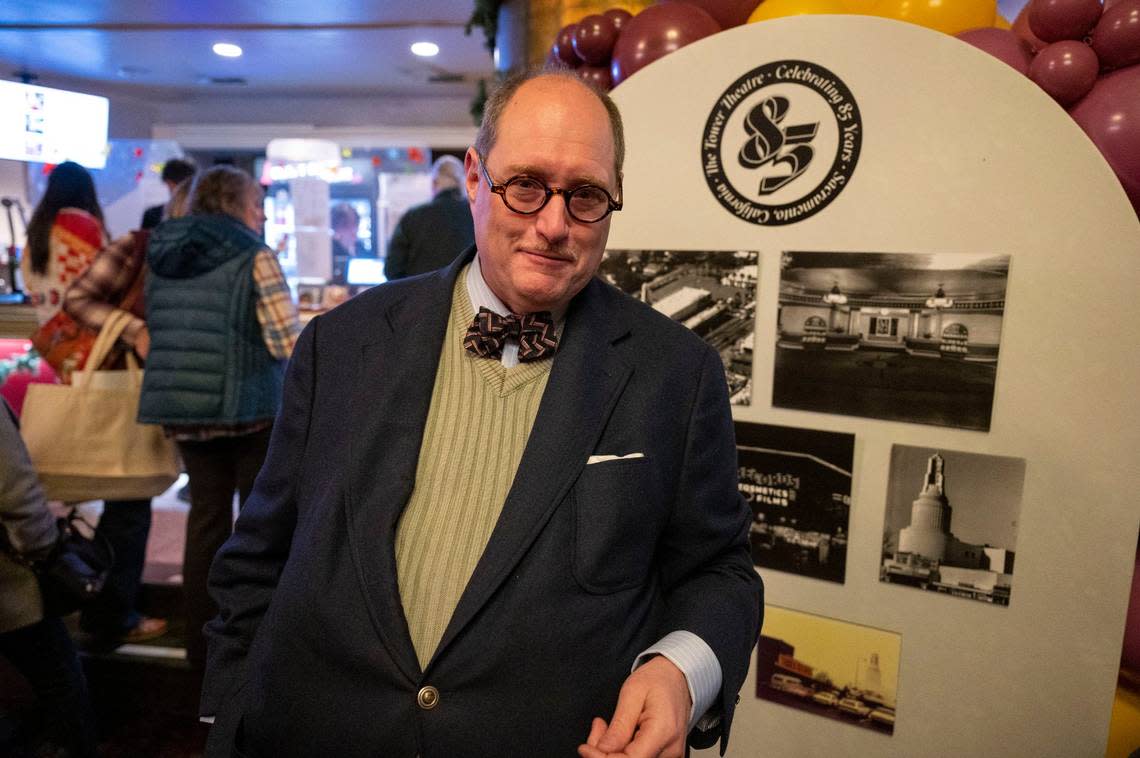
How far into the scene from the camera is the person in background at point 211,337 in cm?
248

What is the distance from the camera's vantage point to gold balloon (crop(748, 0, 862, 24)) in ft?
5.49

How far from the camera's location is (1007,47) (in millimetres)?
1468

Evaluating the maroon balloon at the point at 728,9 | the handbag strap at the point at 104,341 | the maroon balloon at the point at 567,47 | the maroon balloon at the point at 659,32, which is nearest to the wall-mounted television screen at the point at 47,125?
the handbag strap at the point at 104,341

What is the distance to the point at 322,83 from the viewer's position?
7117 millimetres

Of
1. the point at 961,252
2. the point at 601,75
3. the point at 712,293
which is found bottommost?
the point at 712,293

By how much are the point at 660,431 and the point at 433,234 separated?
2803mm

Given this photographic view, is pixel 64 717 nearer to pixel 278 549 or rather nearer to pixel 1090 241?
pixel 278 549

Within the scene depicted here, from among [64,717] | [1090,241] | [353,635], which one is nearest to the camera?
[353,635]

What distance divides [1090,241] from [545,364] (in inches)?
41.3

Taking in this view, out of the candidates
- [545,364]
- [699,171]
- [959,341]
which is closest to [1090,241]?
[959,341]

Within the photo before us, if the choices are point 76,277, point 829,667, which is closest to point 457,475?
point 829,667

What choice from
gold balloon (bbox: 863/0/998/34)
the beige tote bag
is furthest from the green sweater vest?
the beige tote bag

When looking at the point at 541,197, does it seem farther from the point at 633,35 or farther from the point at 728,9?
the point at 728,9

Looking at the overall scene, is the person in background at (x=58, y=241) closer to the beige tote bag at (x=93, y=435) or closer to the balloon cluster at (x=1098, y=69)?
the beige tote bag at (x=93, y=435)
